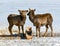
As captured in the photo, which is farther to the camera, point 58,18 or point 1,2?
point 1,2

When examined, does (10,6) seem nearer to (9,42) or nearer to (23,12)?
(23,12)

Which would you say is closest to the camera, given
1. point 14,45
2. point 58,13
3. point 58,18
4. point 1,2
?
point 14,45

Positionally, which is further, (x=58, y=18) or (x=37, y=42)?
(x=58, y=18)

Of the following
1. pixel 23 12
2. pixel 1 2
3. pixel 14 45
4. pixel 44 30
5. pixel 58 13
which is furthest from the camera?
pixel 1 2

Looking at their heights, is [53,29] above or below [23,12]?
below

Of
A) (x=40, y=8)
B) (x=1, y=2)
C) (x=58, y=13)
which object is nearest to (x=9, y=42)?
(x=58, y=13)

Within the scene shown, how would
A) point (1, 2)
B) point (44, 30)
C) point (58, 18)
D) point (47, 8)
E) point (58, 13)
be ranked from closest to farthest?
point (44, 30) < point (58, 18) < point (58, 13) < point (47, 8) < point (1, 2)

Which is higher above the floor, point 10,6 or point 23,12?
point 23,12

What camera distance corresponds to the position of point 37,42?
1542cm

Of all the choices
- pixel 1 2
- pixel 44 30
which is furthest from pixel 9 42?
pixel 1 2

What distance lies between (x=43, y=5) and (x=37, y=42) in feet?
47.1

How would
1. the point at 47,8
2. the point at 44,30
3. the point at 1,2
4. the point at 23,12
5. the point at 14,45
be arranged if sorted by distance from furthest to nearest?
1. the point at 1,2
2. the point at 47,8
3. the point at 44,30
4. the point at 23,12
5. the point at 14,45

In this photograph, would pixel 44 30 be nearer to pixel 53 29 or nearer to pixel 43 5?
pixel 53 29

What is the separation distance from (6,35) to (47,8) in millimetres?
10358
